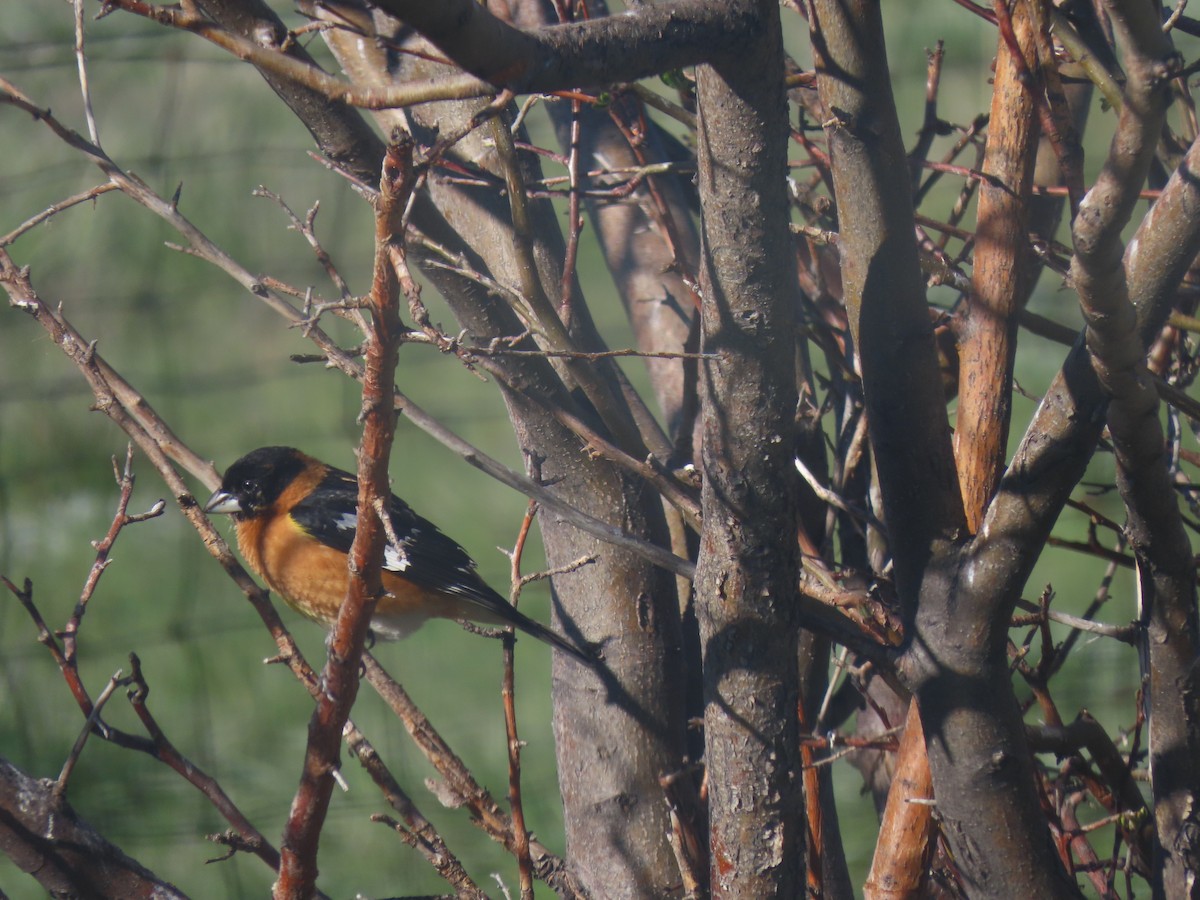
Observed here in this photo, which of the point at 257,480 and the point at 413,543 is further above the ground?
the point at 257,480

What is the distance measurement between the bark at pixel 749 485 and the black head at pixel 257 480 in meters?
2.21

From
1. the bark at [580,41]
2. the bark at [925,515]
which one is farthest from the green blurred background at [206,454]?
the bark at [580,41]

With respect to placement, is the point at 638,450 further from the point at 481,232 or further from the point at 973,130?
the point at 973,130

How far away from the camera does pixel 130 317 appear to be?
484 centimetres

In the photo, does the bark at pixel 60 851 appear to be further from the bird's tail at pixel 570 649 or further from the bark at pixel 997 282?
the bark at pixel 997 282

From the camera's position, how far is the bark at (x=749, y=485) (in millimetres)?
1459

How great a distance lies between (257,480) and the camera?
346 cm

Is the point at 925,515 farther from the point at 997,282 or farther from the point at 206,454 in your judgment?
the point at 206,454

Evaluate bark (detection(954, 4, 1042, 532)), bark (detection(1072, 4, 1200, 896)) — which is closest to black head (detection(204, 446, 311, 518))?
bark (detection(954, 4, 1042, 532))

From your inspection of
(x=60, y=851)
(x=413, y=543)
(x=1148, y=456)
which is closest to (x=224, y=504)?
(x=413, y=543)

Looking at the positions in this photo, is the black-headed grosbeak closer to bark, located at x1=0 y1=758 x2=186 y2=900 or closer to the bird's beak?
the bird's beak

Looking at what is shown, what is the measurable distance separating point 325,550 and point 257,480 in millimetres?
360

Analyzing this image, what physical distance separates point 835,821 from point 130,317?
12.7 ft

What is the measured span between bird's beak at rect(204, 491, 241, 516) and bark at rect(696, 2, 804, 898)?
2.08 metres
